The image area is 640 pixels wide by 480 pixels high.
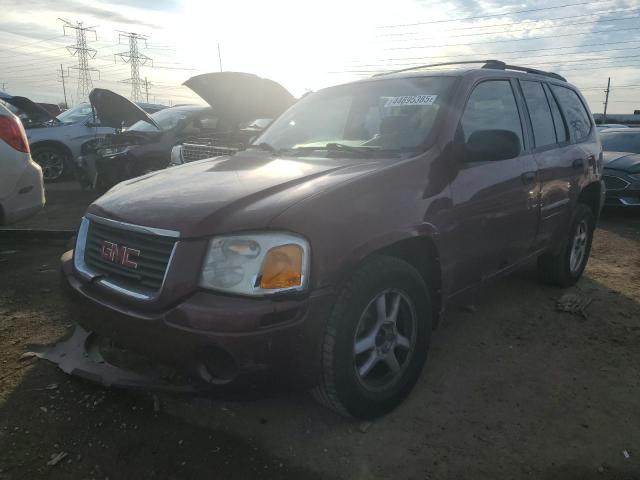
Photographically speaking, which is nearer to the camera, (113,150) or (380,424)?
(380,424)

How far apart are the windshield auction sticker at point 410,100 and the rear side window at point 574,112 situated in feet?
5.54

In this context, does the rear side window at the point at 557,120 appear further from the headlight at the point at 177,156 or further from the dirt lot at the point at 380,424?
the headlight at the point at 177,156

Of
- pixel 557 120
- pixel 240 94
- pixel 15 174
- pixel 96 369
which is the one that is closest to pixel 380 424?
pixel 96 369

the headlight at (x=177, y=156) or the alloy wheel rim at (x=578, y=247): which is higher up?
the headlight at (x=177, y=156)

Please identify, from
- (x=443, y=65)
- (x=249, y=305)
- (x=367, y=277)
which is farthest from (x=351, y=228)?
(x=443, y=65)

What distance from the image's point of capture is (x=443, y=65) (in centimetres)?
368

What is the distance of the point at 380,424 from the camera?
2531mm

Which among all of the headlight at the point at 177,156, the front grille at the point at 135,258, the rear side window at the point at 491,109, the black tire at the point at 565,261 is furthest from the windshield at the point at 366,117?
the headlight at the point at 177,156

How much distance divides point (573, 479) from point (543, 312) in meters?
2.00

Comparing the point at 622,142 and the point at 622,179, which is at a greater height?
the point at 622,142

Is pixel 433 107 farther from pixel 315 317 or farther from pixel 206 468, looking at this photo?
pixel 206 468

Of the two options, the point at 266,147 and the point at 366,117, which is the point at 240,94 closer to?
the point at 266,147

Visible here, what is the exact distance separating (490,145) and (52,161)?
9.93m

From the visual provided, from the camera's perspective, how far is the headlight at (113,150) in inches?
304
